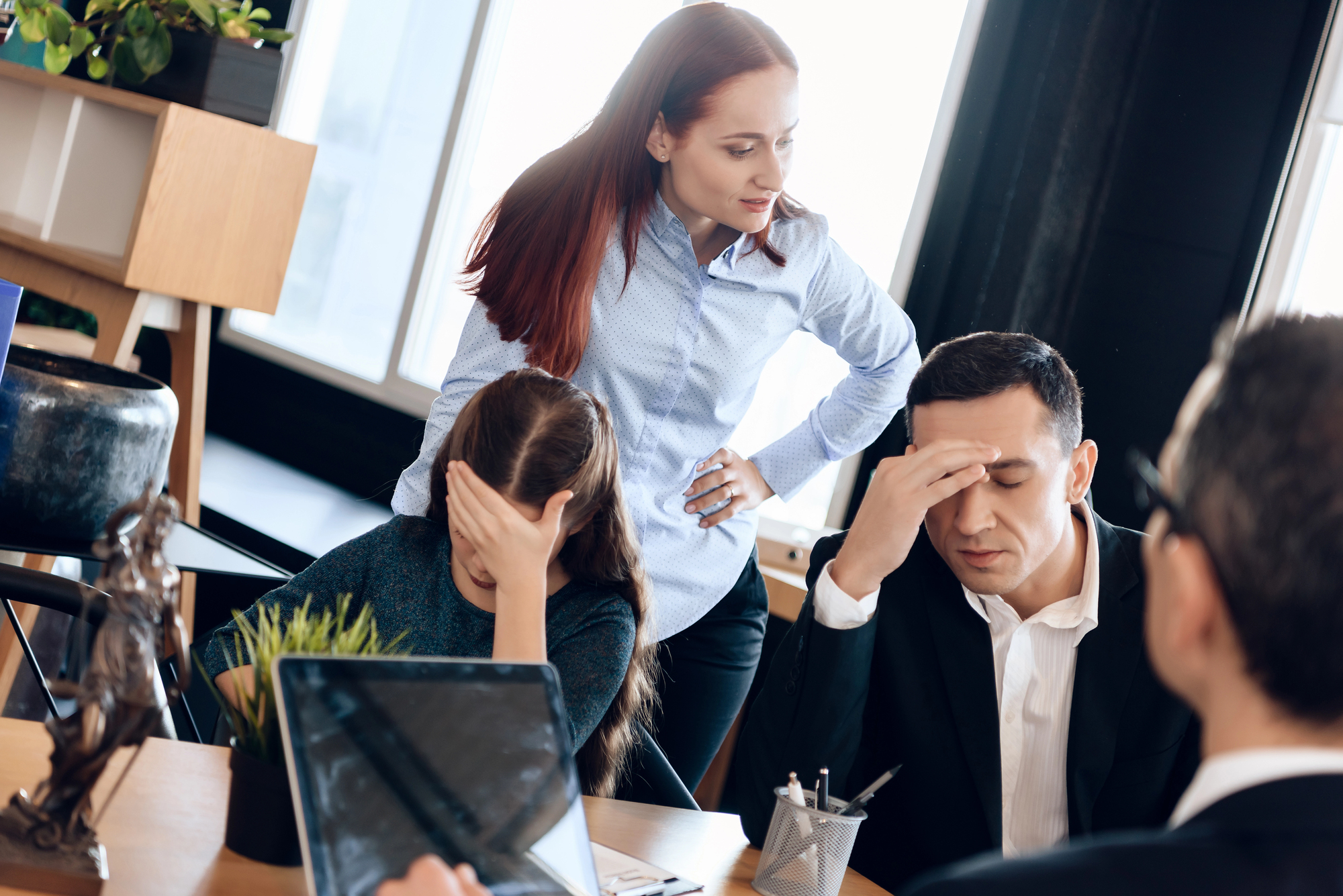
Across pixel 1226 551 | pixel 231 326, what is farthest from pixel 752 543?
pixel 231 326

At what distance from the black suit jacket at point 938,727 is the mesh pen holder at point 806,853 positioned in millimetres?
221

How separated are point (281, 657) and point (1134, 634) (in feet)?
3.62

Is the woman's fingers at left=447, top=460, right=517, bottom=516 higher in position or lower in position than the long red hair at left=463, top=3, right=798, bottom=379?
lower

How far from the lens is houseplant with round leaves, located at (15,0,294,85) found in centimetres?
249

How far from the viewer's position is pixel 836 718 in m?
1.48

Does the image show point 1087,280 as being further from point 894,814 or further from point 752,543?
point 894,814

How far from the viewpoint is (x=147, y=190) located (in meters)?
2.50

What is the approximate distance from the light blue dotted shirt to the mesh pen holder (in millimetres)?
725

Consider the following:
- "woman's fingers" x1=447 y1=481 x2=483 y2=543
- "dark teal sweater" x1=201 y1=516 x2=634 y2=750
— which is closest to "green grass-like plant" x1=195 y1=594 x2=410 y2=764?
"woman's fingers" x1=447 y1=481 x2=483 y2=543

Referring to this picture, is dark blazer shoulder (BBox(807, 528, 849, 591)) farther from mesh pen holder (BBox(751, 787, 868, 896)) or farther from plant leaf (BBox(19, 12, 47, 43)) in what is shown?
plant leaf (BBox(19, 12, 47, 43))

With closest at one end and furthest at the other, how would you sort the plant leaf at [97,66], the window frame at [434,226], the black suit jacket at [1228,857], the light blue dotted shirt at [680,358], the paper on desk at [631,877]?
1. the black suit jacket at [1228,857]
2. the paper on desk at [631,877]
3. the light blue dotted shirt at [680,358]
4. the plant leaf at [97,66]
5. the window frame at [434,226]

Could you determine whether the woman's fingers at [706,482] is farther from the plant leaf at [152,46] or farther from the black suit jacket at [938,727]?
the plant leaf at [152,46]

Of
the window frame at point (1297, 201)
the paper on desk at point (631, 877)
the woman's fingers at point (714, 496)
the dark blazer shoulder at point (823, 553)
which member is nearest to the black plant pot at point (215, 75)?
the woman's fingers at point (714, 496)

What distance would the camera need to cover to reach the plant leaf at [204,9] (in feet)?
8.10
